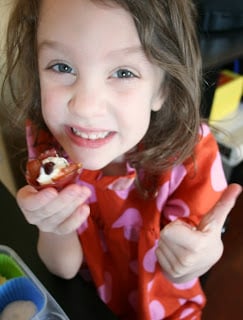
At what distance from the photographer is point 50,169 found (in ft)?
1.73

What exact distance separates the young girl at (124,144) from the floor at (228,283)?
1.93ft

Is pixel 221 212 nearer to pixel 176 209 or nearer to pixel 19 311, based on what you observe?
pixel 176 209

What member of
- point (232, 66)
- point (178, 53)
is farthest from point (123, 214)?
point (232, 66)

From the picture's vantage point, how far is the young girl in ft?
1.64

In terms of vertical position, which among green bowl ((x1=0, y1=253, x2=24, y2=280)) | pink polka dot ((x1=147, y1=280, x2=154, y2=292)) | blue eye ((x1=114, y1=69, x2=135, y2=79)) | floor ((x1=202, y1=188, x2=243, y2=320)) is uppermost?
blue eye ((x1=114, y1=69, x2=135, y2=79))

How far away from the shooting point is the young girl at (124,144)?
0.50 meters

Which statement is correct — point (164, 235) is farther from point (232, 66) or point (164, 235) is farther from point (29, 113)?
point (232, 66)

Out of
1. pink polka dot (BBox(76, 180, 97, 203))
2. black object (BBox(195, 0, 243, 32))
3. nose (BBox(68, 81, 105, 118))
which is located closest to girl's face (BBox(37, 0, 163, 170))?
nose (BBox(68, 81, 105, 118))

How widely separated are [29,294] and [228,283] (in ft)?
3.55

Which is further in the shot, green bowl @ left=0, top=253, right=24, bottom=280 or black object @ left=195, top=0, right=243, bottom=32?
black object @ left=195, top=0, right=243, bottom=32

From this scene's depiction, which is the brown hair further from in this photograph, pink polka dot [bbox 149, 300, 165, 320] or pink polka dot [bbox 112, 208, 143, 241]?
pink polka dot [bbox 149, 300, 165, 320]

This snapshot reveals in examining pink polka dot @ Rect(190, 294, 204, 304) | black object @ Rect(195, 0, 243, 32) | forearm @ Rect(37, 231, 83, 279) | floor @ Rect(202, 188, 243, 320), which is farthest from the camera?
floor @ Rect(202, 188, 243, 320)

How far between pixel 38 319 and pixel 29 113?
0.42m

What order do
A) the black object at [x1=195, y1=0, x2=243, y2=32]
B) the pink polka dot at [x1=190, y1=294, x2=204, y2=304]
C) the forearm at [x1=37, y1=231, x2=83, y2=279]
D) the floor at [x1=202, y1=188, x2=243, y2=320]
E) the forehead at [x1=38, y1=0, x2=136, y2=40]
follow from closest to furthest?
the forehead at [x1=38, y1=0, x2=136, y2=40] < the forearm at [x1=37, y1=231, x2=83, y2=279] < the pink polka dot at [x1=190, y1=294, x2=204, y2=304] < the black object at [x1=195, y1=0, x2=243, y2=32] < the floor at [x1=202, y1=188, x2=243, y2=320]
